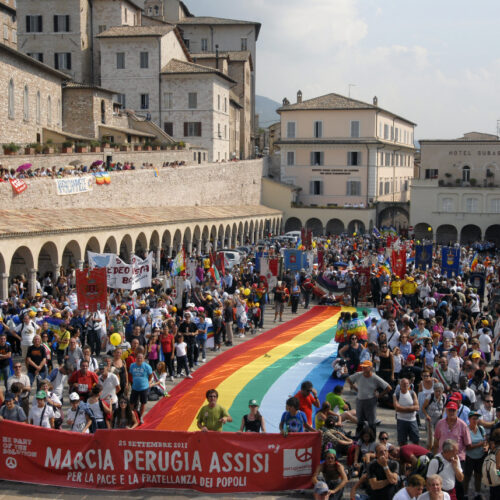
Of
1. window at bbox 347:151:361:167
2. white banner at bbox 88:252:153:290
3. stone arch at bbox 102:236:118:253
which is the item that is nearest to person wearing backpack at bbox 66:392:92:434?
white banner at bbox 88:252:153:290

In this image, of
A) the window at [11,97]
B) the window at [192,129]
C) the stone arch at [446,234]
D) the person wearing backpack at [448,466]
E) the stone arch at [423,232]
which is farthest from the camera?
the stone arch at [423,232]

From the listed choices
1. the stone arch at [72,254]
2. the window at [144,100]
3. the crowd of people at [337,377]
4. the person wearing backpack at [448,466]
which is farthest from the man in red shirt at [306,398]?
the window at [144,100]

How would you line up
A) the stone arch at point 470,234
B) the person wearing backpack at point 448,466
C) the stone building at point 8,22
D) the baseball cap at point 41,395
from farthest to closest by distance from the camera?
the stone arch at point 470,234, the stone building at point 8,22, the baseball cap at point 41,395, the person wearing backpack at point 448,466

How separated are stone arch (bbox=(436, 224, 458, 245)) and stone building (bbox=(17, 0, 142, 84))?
3063 cm

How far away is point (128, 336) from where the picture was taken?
61.4 feet

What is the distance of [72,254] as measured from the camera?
3128cm

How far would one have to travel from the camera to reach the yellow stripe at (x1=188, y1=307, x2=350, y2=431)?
50.3 feet

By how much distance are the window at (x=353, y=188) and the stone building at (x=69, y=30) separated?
22.9 m

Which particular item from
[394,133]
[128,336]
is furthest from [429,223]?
[128,336]

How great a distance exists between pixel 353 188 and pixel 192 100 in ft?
51.7

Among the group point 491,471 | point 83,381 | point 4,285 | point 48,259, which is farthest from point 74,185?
point 491,471

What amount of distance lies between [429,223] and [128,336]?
157 ft

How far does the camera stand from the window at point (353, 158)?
2638 inches

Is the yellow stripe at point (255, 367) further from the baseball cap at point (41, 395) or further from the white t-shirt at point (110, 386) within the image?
the baseball cap at point (41, 395)
